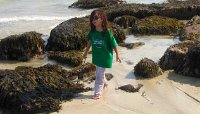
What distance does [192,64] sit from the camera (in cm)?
641

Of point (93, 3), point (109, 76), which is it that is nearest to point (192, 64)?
point (109, 76)

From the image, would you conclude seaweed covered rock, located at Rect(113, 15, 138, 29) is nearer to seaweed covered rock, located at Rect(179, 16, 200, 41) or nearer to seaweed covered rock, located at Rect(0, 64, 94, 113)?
seaweed covered rock, located at Rect(179, 16, 200, 41)

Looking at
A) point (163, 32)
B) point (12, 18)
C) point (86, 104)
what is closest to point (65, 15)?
point (12, 18)

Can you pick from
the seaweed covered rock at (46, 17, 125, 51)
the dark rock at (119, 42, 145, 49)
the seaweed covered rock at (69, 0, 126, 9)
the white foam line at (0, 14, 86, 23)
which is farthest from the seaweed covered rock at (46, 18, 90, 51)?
the seaweed covered rock at (69, 0, 126, 9)

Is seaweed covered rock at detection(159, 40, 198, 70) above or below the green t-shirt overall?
below

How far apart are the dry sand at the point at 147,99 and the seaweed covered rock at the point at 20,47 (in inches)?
83.8

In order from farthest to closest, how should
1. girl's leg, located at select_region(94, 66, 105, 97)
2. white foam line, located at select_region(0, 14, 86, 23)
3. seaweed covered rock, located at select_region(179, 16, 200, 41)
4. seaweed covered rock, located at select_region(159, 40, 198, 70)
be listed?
white foam line, located at select_region(0, 14, 86, 23) < seaweed covered rock, located at select_region(179, 16, 200, 41) < seaweed covered rock, located at select_region(159, 40, 198, 70) < girl's leg, located at select_region(94, 66, 105, 97)

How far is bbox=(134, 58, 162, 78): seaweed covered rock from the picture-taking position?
6418 millimetres

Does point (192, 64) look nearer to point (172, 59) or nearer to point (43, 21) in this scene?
point (172, 59)

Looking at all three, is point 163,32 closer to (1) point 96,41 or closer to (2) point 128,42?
(2) point 128,42

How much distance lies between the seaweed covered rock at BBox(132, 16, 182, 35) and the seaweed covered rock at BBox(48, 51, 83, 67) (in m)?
2.20

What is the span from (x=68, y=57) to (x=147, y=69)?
5.46 ft

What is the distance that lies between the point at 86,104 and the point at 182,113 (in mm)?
1295

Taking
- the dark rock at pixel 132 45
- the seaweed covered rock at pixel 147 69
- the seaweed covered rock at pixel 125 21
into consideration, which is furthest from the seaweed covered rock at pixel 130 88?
the seaweed covered rock at pixel 125 21
